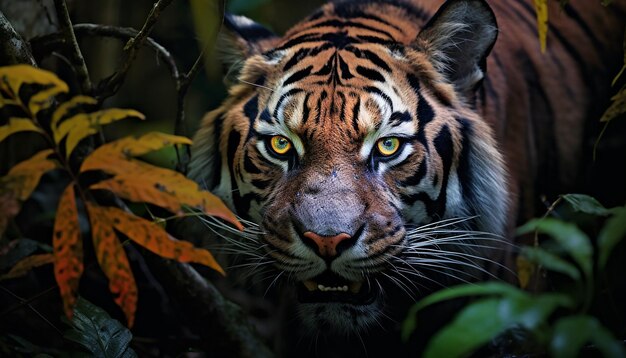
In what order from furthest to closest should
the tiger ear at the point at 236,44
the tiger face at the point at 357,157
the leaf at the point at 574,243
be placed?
the tiger ear at the point at 236,44, the tiger face at the point at 357,157, the leaf at the point at 574,243

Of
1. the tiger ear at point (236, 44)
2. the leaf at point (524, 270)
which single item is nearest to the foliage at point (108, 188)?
the leaf at point (524, 270)

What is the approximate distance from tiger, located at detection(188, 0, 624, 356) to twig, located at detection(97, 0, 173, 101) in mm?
435

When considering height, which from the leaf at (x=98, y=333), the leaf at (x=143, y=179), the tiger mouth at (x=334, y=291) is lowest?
the leaf at (x=98, y=333)

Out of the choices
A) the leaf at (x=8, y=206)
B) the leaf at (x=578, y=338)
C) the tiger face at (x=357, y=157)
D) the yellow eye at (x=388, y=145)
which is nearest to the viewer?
the leaf at (x=578, y=338)

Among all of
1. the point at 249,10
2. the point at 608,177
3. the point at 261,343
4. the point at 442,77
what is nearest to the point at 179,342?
the point at 261,343

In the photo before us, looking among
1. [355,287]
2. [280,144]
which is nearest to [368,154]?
[280,144]

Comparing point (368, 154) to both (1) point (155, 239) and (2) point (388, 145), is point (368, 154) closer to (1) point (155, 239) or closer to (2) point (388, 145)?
(2) point (388, 145)

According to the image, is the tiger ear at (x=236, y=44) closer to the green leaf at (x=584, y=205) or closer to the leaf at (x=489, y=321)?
the green leaf at (x=584, y=205)

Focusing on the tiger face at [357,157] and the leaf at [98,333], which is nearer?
the leaf at [98,333]

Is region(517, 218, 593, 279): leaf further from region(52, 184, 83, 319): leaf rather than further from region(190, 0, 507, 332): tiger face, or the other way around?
region(52, 184, 83, 319): leaf

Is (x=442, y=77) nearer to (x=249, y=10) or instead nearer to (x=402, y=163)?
(x=402, y=163)

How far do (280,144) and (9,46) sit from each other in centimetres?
86

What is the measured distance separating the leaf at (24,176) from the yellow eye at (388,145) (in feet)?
3.60

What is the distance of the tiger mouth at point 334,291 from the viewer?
86.9 inches
